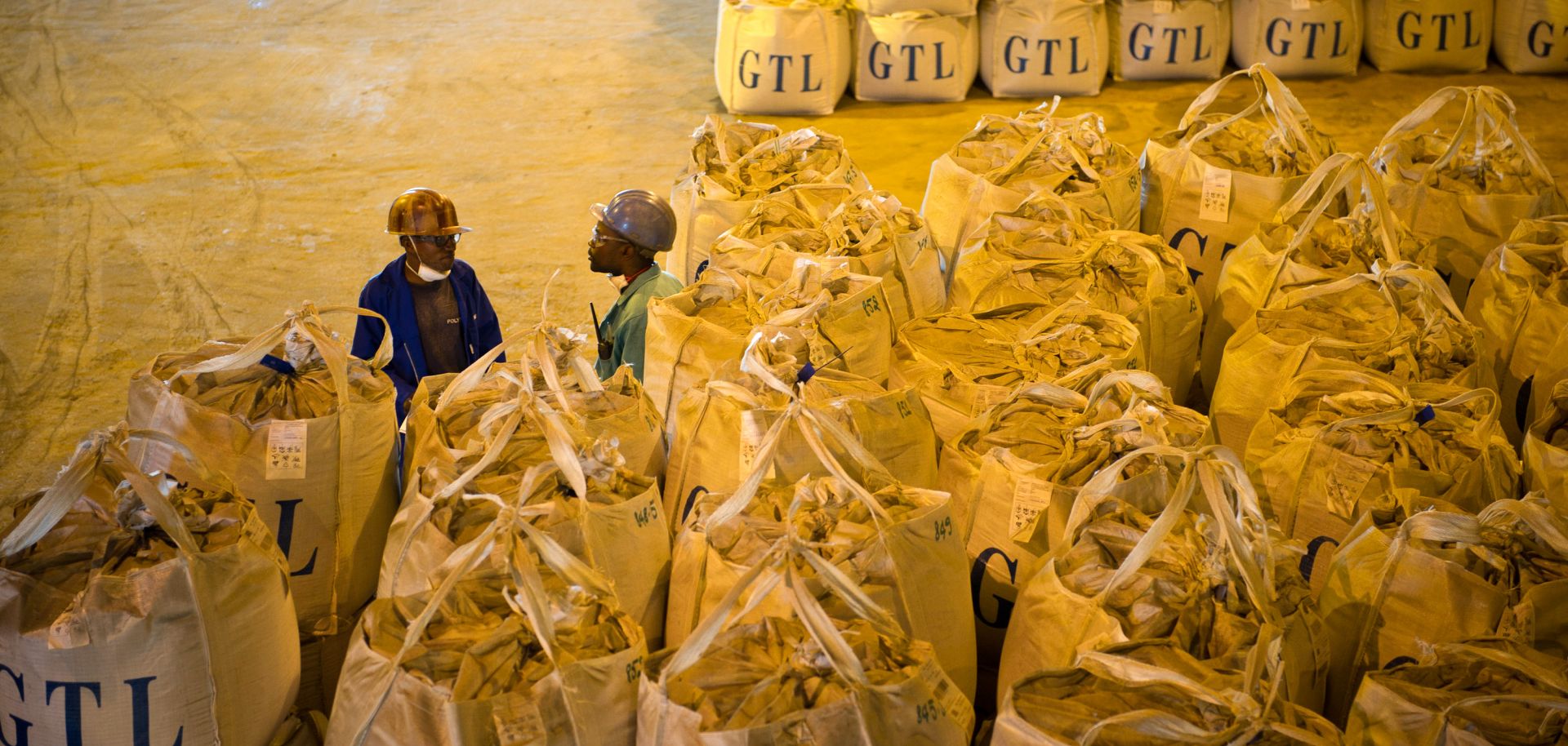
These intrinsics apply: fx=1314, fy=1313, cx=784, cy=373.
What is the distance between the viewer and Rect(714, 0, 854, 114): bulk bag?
6.80 meters

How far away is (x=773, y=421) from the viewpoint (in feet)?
8.55

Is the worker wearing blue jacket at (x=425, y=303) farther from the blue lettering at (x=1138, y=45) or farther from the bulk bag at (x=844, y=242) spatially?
the blue lettering at (x=1138, y=45)

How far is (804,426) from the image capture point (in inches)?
92.0

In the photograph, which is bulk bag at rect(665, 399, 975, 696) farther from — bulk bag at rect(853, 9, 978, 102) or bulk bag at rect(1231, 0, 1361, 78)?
bulk bag at rect(1231, 0, 1361, 78)

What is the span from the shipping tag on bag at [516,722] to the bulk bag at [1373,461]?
1.59m

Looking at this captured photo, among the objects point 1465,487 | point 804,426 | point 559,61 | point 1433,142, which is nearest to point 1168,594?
point 804,426

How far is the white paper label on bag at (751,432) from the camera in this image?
259cm

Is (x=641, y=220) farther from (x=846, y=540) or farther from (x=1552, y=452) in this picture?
(x=1552, y=452)

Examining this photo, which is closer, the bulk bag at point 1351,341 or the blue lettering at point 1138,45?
the bulk bag at point 1351,341

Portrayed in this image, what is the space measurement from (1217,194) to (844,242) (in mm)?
1264

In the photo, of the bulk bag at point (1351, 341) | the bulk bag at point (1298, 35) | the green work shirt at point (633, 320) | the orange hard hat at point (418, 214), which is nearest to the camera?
the bulk bag at point (1351, 341)

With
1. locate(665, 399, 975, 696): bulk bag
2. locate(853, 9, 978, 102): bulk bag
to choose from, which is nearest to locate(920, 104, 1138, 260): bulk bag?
locate(665, 399, 975, 696): bulk bag

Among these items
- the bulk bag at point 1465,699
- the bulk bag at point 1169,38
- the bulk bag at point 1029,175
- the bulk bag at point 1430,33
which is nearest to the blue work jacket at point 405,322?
the bulk bag at point 1029,175

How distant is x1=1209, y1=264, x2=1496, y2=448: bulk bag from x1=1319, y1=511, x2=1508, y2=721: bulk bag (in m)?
0.68
